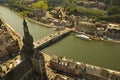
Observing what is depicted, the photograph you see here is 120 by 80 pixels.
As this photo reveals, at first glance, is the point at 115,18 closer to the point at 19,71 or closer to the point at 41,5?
the point at 41,5

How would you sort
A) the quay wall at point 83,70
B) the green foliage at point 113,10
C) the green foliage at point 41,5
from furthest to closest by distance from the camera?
the green foliage at point 41,5 → the green foliage at point 113,10 → the quay wall at point 83,70

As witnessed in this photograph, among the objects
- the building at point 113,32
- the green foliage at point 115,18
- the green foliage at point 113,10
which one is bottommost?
the building at point 113,32

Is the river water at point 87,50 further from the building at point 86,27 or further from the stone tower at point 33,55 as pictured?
A: the stone tower at point 33,55

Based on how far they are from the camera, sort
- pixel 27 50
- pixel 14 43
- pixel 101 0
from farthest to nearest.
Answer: pixel 101 0, pixel 14 43, pixel 27 50

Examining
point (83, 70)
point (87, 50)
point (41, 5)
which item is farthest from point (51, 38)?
point (41, 5)

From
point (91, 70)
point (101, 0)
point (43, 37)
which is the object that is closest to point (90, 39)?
point (43, 37)

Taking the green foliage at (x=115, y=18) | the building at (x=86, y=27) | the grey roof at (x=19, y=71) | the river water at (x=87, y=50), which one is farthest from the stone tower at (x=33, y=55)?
the green foliage at (x=115, y=18)

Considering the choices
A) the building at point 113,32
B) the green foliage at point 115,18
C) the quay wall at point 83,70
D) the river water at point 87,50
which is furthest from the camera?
the green foliage at point 115,18

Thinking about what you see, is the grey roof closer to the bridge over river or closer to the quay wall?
the quay wall

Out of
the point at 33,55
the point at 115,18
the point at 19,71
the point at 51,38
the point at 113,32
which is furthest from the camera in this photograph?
the point at 115,18

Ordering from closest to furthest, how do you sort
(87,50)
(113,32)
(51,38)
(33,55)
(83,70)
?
(33,55), (83,70), (87,50), (51,38), (113,32)

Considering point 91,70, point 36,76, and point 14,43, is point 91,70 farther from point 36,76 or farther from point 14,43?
point 14,43
